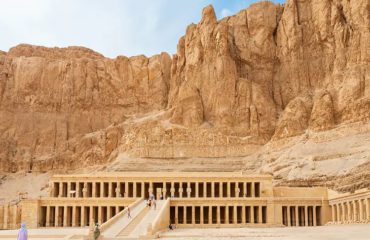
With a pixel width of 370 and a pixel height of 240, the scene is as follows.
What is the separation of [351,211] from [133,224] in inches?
1247

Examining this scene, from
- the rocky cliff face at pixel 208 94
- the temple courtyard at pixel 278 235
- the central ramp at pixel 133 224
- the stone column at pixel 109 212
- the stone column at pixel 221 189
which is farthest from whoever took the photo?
the rocky cliff face at pixel 208 94

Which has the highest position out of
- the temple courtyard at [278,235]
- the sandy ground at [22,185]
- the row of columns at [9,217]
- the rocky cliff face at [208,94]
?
the rocky cliff face at [208,94]

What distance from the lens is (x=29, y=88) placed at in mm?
137125

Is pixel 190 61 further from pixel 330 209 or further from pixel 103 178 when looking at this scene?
pixel 330 209

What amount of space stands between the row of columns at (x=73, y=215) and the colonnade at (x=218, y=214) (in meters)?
8.29

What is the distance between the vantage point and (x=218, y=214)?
79.3 m

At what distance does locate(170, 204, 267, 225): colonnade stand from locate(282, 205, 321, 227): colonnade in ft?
10.3

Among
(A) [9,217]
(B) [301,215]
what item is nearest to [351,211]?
(B) [301,215]

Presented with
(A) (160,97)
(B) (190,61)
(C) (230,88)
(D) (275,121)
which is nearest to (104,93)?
(A) (160,97)

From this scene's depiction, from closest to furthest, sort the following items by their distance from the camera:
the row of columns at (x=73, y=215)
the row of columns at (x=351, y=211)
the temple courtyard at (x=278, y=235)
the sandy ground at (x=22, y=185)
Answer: the temple courtyard at (x=278, y=235) → the row of columns at (x=351, y=211) → the row of columns at (x=73, y=215) → the sandy ground at (x=22, y=185)

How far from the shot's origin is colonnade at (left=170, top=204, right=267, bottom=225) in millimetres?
79500

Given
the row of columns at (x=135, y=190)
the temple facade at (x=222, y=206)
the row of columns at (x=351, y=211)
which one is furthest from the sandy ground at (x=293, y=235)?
the row of columns at (x=135, y=190)

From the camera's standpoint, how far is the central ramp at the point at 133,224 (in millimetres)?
47562

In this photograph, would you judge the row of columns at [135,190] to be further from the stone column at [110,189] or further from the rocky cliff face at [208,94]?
the rocky cliff face at [208,94]
